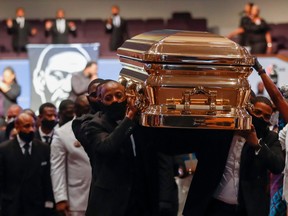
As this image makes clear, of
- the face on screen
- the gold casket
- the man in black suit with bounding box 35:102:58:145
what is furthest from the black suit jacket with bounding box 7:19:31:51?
the gold casket

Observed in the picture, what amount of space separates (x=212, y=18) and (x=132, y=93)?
13924 mm

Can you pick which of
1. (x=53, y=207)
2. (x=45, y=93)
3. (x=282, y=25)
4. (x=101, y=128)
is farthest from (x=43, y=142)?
(x=282, y=25)

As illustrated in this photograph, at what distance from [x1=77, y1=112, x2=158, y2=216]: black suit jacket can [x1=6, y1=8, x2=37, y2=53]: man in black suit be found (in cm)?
1130

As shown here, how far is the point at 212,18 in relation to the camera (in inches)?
702

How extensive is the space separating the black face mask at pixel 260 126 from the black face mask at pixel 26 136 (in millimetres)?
2269

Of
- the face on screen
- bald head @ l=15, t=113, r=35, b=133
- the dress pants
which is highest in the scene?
bald head @ l=15, t=113, r=35, b=133

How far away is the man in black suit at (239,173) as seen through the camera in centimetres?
425

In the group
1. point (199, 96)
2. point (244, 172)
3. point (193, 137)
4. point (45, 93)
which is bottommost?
point (45, 93)

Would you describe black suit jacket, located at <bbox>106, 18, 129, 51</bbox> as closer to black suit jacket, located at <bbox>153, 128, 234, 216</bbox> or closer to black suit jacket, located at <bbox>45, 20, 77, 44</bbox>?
black suit jacket, located at <bbox>45, 20, 77, 44</bbox>

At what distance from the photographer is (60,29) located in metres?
15.0

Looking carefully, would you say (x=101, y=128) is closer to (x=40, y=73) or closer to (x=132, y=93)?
(x=132, y=93)

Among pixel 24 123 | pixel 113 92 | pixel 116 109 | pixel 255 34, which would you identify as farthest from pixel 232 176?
pixel 255 34

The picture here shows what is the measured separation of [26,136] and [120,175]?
2173 millimetres

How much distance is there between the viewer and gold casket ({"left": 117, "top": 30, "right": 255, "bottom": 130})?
3744 millimetres
